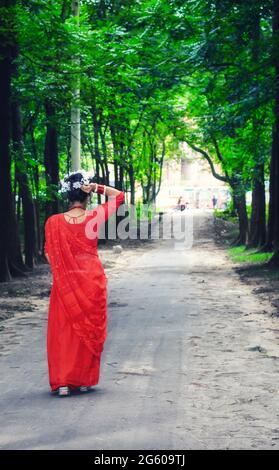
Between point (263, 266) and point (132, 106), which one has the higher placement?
point (132, 106)

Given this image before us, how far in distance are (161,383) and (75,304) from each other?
3.97 ft

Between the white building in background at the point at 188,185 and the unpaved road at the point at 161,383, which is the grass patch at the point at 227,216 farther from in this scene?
the unpaved road at the point at 161,383

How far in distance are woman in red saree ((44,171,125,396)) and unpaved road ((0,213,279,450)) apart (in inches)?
10.6

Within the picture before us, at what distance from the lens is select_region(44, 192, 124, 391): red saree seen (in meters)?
8.05

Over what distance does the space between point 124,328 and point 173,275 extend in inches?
433

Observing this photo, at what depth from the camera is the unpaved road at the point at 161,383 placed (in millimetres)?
6351

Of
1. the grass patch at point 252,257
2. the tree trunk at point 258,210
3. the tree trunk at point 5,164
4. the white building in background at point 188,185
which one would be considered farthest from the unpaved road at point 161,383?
the white building in background at point 188,185

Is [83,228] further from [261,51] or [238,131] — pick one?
[238,131]

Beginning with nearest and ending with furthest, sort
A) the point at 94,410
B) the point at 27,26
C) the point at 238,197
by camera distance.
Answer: the point at 94,410 → the point at 27,26 → the point at 238,197

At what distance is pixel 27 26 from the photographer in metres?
16.9

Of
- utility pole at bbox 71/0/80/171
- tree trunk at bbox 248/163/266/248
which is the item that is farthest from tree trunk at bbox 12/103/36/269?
tree trunk at bbox 248/163/266/248

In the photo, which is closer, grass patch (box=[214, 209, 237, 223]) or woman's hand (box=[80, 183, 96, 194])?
woman's hand (box=[80, 183, 96, 194])

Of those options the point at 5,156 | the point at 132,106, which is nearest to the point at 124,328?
the point at 5,156

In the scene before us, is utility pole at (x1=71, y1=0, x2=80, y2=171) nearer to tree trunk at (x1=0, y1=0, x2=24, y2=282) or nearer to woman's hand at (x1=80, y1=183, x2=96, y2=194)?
tree trunk at (x1=0, y1=0, x2=24, y2=282)
